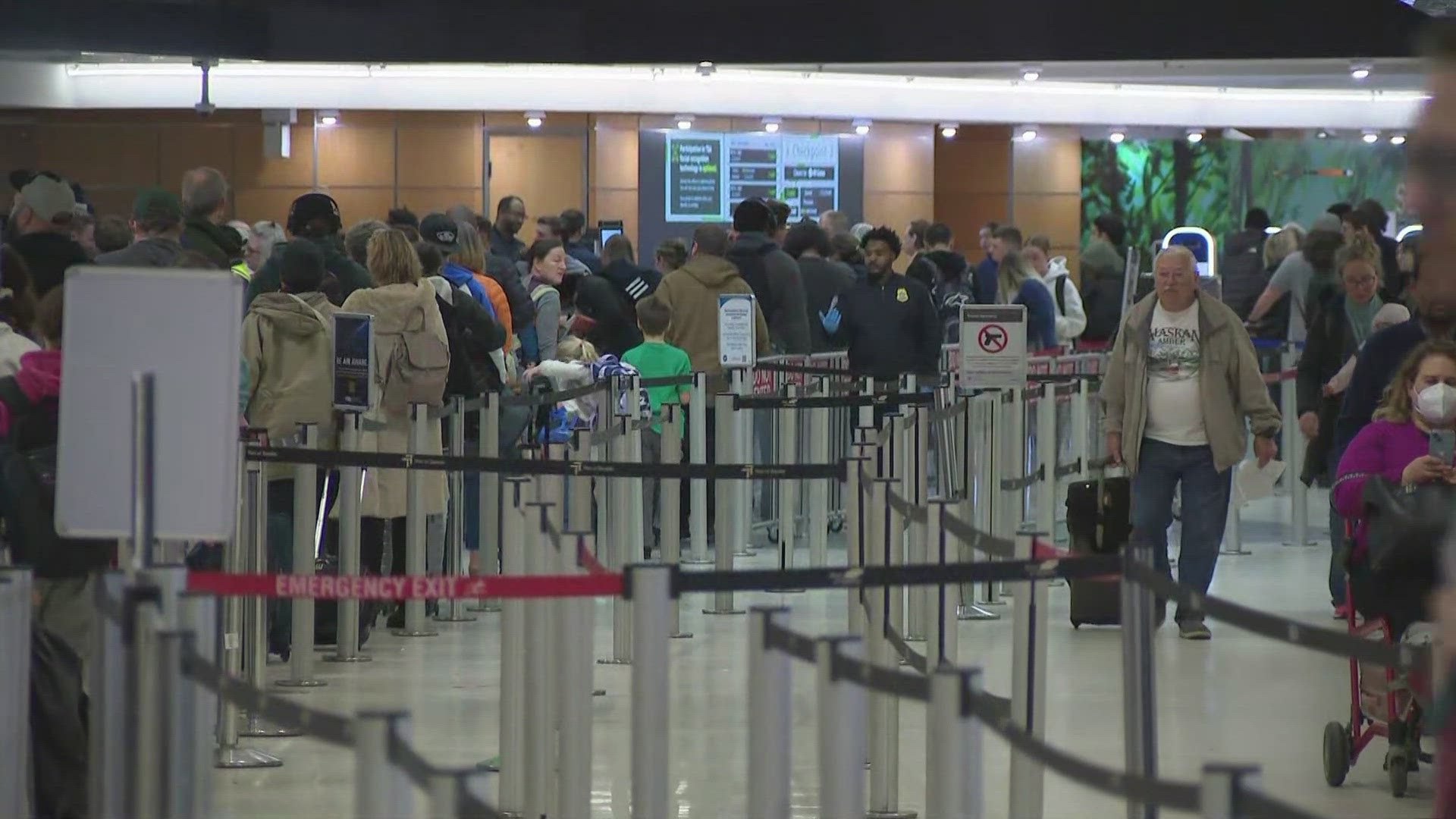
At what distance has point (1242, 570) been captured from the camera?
1193cm

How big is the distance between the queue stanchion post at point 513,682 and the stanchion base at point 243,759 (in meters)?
0.97

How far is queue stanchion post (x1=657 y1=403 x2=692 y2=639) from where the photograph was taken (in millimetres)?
9906

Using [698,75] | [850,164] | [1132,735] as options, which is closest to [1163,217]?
[850,164]

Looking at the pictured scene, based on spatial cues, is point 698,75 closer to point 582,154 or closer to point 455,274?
point 582,154

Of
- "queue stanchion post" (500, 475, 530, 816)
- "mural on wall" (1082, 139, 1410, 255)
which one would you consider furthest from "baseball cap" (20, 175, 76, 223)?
"mural on wall" (1082, 139, 1410, 255)

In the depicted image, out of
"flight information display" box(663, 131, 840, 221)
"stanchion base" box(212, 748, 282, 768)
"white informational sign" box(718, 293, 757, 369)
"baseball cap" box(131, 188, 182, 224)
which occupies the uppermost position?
"flight information display" box(663, 131, 840, 221)

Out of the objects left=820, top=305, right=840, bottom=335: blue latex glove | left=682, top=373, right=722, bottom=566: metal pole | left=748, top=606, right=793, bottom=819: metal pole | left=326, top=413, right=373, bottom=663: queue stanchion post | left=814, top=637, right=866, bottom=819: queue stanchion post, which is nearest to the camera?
left=814, top=637, right=866, bottom=819: queue stanchion post

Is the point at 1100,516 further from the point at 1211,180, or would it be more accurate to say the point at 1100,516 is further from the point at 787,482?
the point at 1211,180

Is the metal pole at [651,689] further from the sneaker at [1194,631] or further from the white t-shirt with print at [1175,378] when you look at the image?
the sneaker at [1194,631]

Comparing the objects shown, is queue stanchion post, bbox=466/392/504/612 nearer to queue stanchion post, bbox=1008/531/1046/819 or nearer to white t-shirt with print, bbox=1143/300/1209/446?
white t-shirt with print, bbox=1143/300/1209/446

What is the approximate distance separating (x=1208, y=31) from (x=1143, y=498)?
3.00m

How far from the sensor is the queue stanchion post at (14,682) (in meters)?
4.50

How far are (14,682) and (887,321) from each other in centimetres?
885

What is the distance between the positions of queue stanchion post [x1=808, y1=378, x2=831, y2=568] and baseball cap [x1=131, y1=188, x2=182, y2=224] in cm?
290
